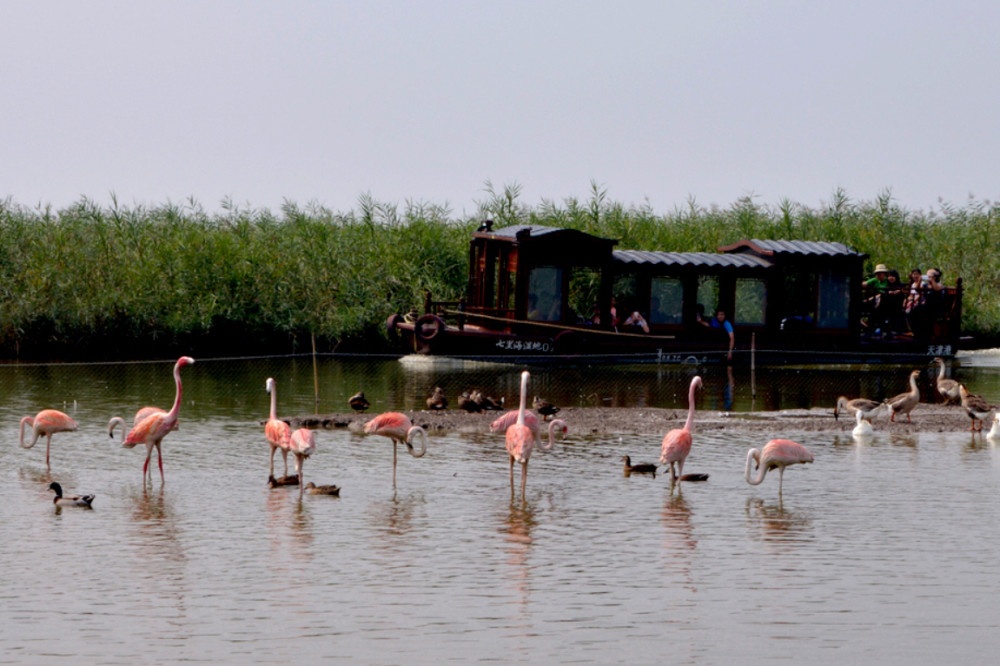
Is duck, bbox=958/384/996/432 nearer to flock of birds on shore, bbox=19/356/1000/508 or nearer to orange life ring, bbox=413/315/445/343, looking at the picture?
flock of birds on shore, bbox=19/356/1000/508

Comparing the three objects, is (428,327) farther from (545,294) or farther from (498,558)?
(498,558)

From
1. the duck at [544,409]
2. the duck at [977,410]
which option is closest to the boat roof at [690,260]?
the duck at [544,409]

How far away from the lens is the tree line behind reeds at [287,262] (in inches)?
1201

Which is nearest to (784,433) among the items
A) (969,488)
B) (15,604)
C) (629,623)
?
(969,488)

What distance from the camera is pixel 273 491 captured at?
45.8 ft

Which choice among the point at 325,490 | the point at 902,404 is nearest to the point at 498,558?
the point at 325,490

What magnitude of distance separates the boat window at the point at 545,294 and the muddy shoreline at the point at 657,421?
28.3 ft

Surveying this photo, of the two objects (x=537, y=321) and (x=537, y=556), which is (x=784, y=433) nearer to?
(x=537, y=556)

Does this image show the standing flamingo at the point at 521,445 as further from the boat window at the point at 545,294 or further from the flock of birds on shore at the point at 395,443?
the boat window at the point at 545,294

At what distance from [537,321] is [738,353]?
13.1ft

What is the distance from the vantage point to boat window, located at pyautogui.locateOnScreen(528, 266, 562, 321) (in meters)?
29.1

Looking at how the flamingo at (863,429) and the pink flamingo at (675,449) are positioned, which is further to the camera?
the flamingo at (863,429)

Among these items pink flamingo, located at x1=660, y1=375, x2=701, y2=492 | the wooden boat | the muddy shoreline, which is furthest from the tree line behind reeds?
pink flamingo, located at x1=660, y1=375, x2=701, y2=492

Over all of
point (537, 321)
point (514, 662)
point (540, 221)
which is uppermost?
point (540, 221)
